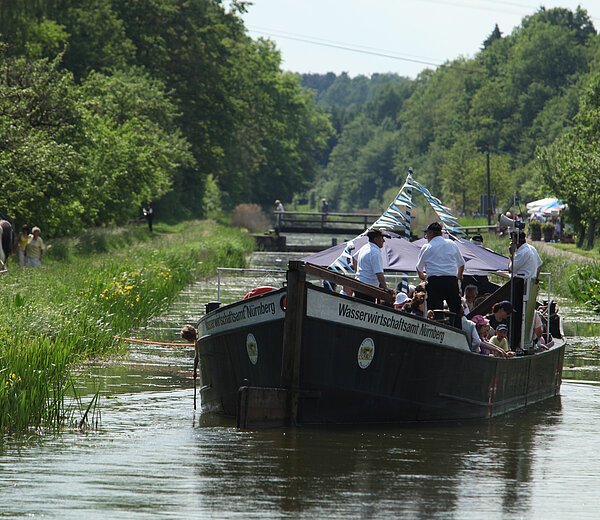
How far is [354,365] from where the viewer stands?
53.2 feet

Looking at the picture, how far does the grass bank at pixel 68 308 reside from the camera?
49.9 ft

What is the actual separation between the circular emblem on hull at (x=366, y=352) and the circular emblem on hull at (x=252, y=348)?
1225mm

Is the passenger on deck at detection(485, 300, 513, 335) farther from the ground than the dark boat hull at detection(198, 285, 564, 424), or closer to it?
farther from the ground

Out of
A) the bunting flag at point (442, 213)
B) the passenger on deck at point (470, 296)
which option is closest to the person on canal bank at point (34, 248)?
the bunting flag at point (442, 213)

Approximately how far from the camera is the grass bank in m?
15.2

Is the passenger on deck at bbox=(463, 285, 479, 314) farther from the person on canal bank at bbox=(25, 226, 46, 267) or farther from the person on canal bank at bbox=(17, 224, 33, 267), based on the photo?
the person on canal bank at bbox=(25, 226, 46, 267)

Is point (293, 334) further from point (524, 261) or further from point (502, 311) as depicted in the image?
point (524, 261)

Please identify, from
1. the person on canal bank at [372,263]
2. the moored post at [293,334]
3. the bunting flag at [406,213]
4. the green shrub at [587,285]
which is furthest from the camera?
the green shrub at [587,285]

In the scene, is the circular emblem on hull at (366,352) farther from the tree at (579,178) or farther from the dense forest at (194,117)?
the tree at (579,178)

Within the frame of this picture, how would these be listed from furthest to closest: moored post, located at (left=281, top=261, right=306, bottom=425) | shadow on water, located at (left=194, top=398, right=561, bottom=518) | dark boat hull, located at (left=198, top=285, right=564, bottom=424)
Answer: dark boat hull, located at (left=198, top=285, right=564, bottom=424)
moored post, located at (left=281, top=261, right=306, bottom=425)
shadow on water, located at (left=194, top=398, right=561, bottom=518)

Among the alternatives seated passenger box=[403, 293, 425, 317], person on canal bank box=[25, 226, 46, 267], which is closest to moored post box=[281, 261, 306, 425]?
seated passenger box=[403, 293, 425, 317]

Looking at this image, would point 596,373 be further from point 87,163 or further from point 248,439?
point 87,163

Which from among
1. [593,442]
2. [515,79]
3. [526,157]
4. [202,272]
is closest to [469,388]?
[593,442]

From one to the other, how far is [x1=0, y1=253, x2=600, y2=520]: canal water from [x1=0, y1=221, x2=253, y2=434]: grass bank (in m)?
0.47
